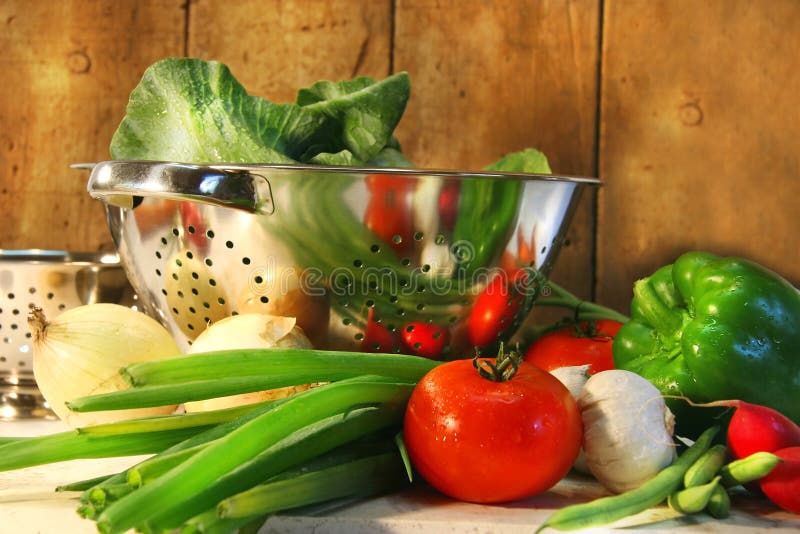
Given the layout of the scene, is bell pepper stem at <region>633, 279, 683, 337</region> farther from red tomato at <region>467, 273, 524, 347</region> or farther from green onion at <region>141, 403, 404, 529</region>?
green onion at <region>141, 403, 404, 529</region>

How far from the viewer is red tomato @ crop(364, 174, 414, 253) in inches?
35.4

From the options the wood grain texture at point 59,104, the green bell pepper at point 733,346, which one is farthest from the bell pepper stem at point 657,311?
the wood grain texture at point 59,104

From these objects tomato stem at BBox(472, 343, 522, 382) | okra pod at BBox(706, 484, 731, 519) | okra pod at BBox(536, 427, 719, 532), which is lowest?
okra pod at BBox(706, 484, 731, 519)

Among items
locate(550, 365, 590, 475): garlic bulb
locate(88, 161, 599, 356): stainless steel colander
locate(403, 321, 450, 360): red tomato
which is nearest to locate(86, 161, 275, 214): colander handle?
locate(88, 161, 599, 356): stainless steel colander

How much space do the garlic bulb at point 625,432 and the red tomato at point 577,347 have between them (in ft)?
1.11

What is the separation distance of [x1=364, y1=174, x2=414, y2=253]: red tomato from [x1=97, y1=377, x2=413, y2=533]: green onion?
188 millimetres

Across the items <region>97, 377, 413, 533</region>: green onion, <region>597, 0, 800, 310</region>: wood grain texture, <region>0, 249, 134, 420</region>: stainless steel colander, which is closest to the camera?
<region>97, 377, 413, 533</region>: green onion

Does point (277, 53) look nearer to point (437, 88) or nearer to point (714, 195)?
point (437, 88)

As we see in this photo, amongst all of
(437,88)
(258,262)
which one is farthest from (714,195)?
(258,262)

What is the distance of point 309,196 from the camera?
35.3 inches

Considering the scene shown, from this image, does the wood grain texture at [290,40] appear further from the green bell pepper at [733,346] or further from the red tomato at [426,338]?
the green bell pepper at [733,346]

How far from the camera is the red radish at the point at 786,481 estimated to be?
2.30 ft

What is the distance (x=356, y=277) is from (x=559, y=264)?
658 mm

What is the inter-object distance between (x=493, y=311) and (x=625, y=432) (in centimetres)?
31
